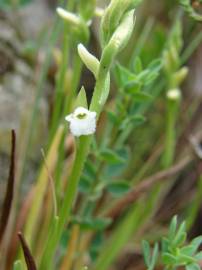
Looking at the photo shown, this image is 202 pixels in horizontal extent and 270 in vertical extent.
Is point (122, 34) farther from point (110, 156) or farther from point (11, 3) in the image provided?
point (11, 3)

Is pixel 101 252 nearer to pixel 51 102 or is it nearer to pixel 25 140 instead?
pixel 25 140

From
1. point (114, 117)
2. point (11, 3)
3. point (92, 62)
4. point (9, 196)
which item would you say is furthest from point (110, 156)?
point (11, 3)

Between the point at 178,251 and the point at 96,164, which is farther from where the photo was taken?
the point at 96,164

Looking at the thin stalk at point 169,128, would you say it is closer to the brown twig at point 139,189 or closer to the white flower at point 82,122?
the brown twig at point 139,189

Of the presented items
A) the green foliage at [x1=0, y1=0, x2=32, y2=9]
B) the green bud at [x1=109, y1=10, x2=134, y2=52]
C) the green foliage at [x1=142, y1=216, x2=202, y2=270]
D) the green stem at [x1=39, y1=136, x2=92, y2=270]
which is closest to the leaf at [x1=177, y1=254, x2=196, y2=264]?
the green foliage at [x1=142, y1=216, x2=202, y2=270]

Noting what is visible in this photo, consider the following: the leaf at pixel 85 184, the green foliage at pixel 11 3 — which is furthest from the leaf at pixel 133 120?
the green foliage at pixel 11 3

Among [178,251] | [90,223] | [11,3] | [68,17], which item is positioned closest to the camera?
[178,251]

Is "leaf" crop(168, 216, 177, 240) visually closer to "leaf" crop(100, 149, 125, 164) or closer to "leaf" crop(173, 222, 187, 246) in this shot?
"leaf" crop(173, 222, 187, 246)

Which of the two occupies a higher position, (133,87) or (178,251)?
(133,87)

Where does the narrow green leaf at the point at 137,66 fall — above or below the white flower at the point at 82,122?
above
